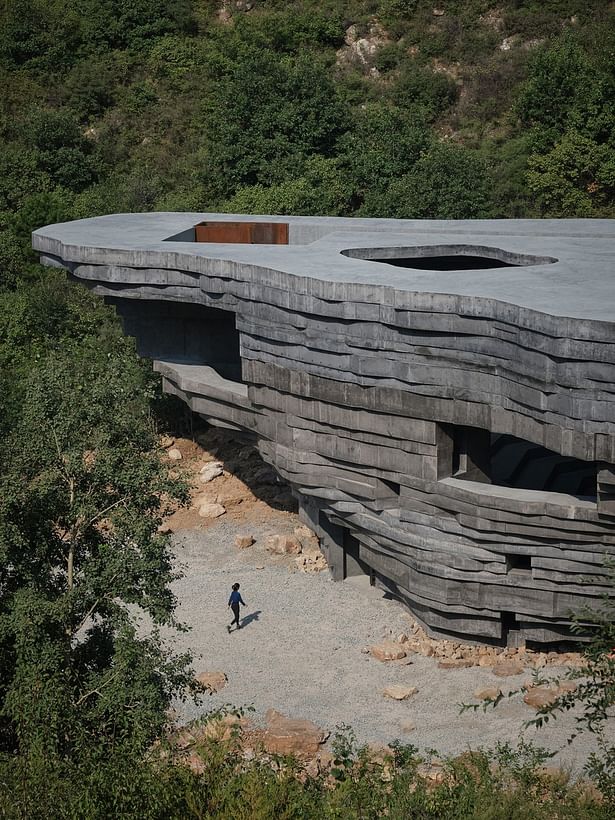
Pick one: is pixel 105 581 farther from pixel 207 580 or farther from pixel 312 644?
pixel 207 580

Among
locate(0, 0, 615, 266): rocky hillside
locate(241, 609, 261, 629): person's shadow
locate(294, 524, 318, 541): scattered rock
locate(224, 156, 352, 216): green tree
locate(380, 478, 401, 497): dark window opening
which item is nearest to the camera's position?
locate(380, 478, 401, 497): dark window opening

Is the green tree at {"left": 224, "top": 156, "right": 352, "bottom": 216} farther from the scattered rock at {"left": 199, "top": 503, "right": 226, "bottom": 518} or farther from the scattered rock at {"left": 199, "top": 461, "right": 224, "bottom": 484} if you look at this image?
the scattered rock at {"left": 199, "top": 503, "right": 226, "bottom": 518}

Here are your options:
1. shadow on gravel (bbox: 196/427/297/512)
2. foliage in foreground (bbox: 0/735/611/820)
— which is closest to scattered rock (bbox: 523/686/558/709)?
foliage in foreground (bbox: 0/735/611/820)

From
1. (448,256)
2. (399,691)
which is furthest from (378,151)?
(399,691)

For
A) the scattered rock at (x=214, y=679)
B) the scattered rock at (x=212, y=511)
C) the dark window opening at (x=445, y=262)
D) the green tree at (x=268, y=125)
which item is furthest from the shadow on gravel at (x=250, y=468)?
the green tree at (x=268, y=125)

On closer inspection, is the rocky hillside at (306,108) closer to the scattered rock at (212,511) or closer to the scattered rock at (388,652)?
the scattered rock at (212,511)
